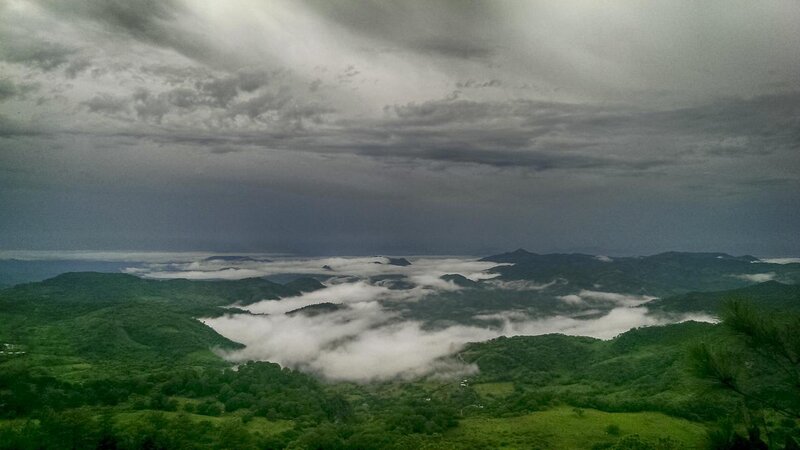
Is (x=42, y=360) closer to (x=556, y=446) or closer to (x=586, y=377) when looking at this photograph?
(x=556, y=446)

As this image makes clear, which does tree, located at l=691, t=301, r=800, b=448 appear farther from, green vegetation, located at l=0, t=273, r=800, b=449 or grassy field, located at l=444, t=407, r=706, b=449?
grassy field, located at l=444, t=407, r=706, b=449

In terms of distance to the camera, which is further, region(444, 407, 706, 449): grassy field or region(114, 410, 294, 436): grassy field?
region(114, 410, 294, 436): grassy field

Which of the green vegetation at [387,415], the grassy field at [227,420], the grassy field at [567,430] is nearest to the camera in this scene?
the green vegetation at [387,415]

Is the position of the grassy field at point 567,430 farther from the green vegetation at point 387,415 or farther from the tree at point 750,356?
the tree at point 750,356

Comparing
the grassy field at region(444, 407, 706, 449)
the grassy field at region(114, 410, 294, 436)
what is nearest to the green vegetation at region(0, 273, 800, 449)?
the grassy field at region(444, 407, 706, 449)

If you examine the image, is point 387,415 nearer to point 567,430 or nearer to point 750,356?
point 567,430

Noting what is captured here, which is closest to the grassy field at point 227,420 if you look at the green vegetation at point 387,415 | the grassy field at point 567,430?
the green vegetation at point 387,415

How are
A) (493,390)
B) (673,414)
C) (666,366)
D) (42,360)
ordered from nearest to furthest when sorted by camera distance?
(673,414) < (42,360) < (666,366) < (493,390)

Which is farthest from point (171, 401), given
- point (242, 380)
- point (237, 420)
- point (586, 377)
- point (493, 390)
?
point (586, 377)

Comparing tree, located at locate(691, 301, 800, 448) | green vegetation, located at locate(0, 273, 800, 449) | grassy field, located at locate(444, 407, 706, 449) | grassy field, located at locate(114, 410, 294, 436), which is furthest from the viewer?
grassy field, located at locate(114, 410, 294, 436)
